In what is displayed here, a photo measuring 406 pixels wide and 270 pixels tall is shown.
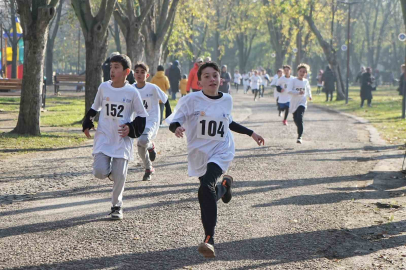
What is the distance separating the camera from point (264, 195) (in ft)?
27.9

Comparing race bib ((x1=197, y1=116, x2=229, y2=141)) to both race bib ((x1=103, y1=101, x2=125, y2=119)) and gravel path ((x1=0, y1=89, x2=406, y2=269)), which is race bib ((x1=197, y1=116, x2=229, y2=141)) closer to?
gravel path ((x1=0, y1=89, x2=406, y2=269))

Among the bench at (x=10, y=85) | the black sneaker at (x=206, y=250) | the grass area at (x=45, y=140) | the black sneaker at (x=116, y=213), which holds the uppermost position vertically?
the bench at (x=10, y=85)

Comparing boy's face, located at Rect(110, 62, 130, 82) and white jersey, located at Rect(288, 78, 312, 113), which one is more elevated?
boy's face, located at Rect(110, 62, 130, 82)

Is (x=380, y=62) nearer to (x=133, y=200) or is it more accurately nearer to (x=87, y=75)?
(x=87, y=75)

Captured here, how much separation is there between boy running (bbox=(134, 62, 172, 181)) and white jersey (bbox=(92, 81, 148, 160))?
2329 millimetres

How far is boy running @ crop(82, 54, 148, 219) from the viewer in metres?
7.00

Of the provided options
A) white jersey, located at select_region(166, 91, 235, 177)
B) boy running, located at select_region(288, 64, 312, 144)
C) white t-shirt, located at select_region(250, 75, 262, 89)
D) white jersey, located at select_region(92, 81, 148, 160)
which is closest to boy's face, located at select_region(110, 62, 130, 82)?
white jersey, located at select_region(92, 81, 148, 160)

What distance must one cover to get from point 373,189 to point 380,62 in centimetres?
8536

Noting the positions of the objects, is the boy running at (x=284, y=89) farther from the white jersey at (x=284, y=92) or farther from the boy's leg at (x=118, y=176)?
the boy's leg at (x=118, y=176)

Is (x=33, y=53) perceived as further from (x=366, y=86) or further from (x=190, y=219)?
(x=366, y=86)

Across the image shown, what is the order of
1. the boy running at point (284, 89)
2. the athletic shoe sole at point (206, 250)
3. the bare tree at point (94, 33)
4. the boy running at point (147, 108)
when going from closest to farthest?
the athletic shoe sole at point (206, 250) → the boy running at point (147, 108) → the bare tree at point (94, 33) → the boy running at point (284, 89)

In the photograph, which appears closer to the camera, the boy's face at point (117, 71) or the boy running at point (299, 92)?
the boy's face at point (117, 71)

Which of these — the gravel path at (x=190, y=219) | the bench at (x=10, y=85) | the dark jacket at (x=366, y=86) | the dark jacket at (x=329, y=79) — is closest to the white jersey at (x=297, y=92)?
the gravel path at (x=190, y=219)

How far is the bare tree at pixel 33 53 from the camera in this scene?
1428 centimetres
